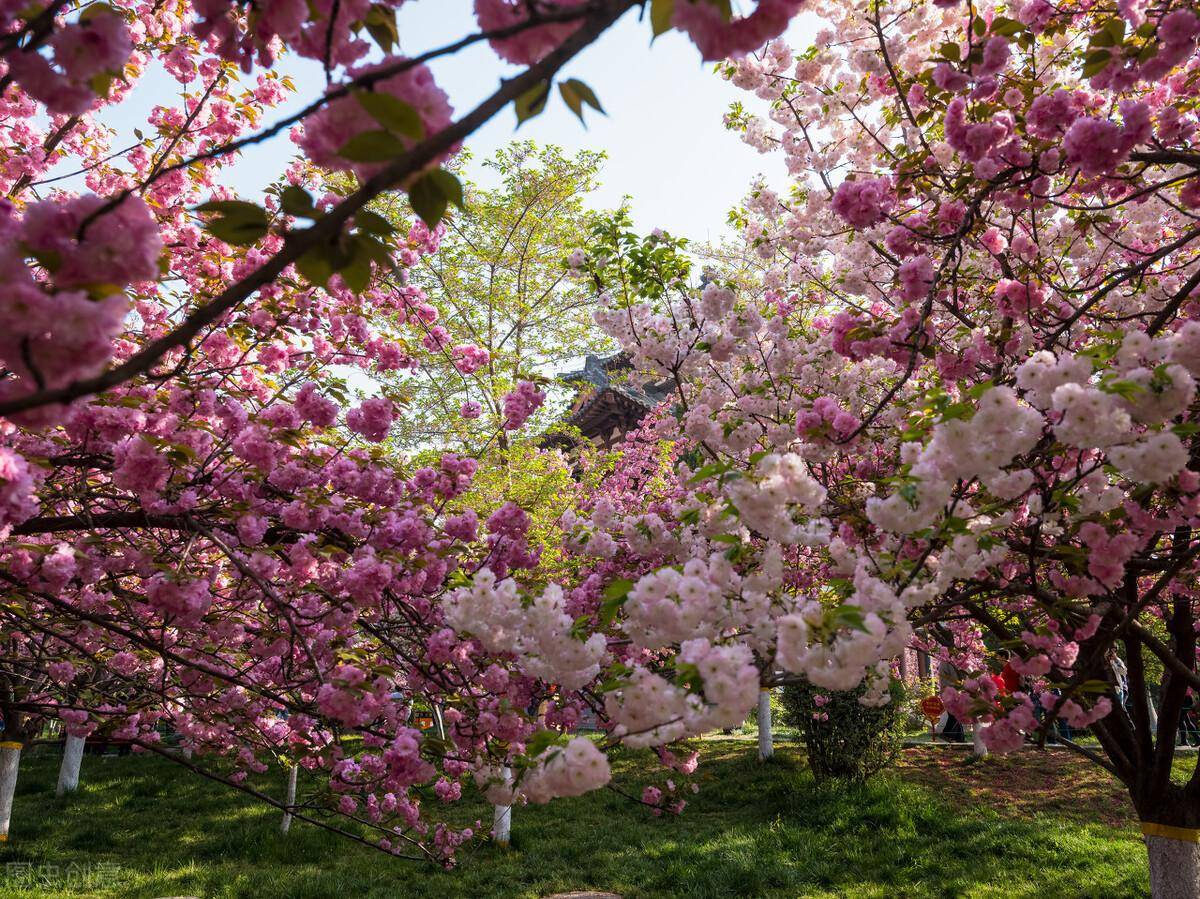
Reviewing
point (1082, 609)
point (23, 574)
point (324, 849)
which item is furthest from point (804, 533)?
point (324, 849)

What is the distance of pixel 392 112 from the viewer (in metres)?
1.23

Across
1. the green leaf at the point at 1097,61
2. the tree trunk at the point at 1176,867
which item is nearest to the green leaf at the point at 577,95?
the green leaf at the point at 1097,61

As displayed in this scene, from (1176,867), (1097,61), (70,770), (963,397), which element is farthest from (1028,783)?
(70,770)

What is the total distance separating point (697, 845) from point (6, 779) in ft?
28.8

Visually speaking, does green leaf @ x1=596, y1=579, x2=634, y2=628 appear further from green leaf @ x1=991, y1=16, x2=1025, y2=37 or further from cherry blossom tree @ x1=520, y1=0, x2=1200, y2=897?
green leaf @ x1=991, y1=16, x2=1025, y2=37

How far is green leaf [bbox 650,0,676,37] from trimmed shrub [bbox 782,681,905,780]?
420 inches

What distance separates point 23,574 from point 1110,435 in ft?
14.4

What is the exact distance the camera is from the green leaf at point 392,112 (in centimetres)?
122

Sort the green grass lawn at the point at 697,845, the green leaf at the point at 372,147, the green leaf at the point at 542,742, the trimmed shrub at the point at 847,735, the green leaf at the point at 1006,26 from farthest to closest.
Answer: the trimmed shrub at the point at 847,735 → the green grass lawn at the point at 697,845 → the green leaf at the point at 1006,26 → the green leaf at the point at 542,742 → the green leaf at the point at 372,147

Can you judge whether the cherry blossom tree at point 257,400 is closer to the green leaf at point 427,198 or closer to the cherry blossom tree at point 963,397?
the green leaf at point 427,198

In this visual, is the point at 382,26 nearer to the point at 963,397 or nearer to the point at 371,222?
the point at 371,222

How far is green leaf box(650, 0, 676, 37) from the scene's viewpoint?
1.33 meters

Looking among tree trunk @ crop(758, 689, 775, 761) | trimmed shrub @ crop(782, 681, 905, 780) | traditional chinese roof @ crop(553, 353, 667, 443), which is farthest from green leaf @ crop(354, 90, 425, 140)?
traditional chinese roof @ crop(553, 353, 667, 443)

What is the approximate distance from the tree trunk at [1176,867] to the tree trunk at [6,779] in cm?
1206
